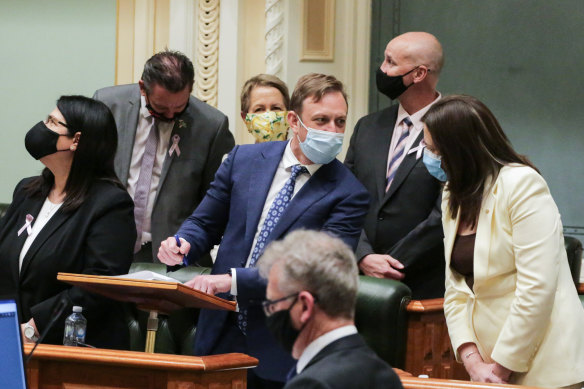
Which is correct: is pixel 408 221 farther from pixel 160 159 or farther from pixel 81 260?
pixel 81 260

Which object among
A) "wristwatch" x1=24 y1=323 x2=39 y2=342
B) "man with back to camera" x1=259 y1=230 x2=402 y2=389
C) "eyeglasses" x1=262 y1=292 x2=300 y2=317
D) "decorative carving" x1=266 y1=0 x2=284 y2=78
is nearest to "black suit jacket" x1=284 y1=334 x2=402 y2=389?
"man with back to camera" x1=259 y1=230 x2=402 y2=389

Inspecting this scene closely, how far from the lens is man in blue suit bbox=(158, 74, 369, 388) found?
11.6 feet

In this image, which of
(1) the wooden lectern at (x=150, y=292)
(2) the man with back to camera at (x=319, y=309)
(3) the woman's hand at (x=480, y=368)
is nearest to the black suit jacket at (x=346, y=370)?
(2) the man with back to camera at (x=319, y=309)

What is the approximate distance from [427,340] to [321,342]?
1971 mm

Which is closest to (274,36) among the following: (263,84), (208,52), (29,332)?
(208,52)

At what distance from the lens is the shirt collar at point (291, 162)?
12.0 feet

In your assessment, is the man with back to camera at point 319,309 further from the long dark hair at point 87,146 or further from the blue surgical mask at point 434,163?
the long dark hair at point 87,146

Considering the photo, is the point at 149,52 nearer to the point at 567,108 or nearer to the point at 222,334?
the point at 567,108

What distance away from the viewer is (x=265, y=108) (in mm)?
4746

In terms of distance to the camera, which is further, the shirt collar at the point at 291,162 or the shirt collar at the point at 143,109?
the shirt collar at the point at 143,109

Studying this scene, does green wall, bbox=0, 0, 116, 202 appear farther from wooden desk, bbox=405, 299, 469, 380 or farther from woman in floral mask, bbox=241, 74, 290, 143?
wooden desk, bbox=405, 299, 469, 380

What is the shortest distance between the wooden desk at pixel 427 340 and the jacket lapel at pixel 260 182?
814mm

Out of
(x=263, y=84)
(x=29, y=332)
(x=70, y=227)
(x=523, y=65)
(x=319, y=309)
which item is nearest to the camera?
(x=319, y=309)

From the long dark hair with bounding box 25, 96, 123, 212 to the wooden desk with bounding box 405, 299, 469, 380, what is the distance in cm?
A: 128
